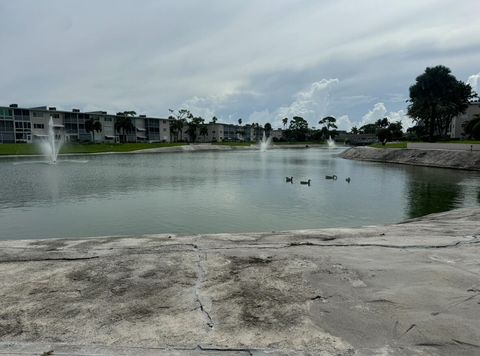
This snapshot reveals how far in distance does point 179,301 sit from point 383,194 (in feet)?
76.2

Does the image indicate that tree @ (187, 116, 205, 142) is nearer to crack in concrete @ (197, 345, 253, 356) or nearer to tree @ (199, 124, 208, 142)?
tree @ (199, 124, 208, 142)

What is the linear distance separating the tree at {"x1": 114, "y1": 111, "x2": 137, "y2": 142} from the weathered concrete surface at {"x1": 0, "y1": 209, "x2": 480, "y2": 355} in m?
127

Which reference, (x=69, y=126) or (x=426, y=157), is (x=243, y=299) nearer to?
(x=426, y=157)

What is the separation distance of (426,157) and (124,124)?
99.7m

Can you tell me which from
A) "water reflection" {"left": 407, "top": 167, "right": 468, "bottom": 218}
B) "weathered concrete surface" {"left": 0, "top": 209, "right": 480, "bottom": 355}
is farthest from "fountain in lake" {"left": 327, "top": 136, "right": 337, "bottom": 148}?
"weathered concrete surface" {"left": 0, "top": 209, "right": 480, "bottom": 355}

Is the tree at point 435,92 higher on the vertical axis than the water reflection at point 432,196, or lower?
higher

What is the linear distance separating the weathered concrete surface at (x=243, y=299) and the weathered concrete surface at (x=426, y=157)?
4644 centimetres

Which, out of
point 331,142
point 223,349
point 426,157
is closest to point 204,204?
point 223,349

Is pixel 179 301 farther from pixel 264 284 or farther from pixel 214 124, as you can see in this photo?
pixel 214 124

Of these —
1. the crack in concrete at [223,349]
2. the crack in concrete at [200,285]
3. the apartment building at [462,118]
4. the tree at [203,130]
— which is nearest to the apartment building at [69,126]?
the tree at [203,130]

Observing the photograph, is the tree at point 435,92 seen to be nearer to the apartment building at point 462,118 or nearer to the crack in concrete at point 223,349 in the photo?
the apartment building at point 462,118

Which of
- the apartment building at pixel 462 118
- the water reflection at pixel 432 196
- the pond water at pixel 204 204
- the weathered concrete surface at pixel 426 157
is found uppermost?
the apartment building at pixel 462 118

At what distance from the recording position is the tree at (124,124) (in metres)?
128

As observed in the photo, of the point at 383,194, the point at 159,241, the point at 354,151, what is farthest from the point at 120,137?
the point at 159,241
